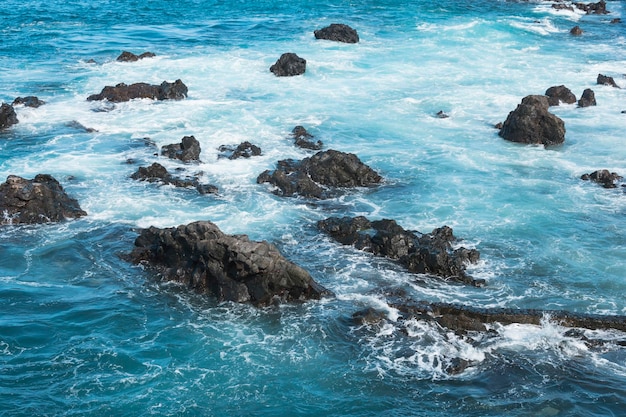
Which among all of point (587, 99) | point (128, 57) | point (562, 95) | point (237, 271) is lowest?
point (237, 271)

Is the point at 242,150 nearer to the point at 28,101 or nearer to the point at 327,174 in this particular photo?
the point at 327,174

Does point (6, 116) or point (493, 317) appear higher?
point (6, 116)

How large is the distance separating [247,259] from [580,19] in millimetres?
51376

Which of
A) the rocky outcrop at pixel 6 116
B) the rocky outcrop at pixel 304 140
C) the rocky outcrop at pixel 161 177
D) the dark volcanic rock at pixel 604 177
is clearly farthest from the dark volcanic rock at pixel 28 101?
the dark volcanic rock at pixel 604 177

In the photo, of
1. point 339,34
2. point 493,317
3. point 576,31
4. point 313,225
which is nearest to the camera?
point 493,317

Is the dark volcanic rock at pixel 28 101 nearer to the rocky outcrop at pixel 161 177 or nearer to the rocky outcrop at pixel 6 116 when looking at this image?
the rocky outcrop at pixel 6 116

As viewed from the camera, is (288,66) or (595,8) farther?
(595,8)

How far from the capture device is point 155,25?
59281 mm

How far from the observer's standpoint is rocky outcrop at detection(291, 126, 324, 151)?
33.8 metres

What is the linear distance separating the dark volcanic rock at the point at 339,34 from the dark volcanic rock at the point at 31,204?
31354mm

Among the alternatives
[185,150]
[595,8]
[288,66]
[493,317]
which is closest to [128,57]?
[288,66]

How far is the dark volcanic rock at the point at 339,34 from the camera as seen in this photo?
5469cm

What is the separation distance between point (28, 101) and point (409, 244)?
23350 millimetres

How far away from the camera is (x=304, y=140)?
34.2m
